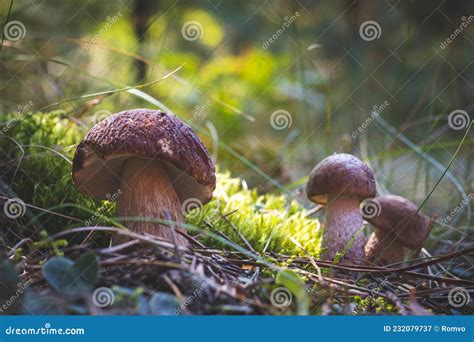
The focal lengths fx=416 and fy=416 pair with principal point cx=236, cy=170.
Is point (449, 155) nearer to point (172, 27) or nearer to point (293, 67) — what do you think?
point (293, 67)

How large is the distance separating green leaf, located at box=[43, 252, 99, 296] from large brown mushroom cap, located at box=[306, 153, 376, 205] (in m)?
1.30

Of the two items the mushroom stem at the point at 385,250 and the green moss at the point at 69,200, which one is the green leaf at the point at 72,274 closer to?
the green moss at the point at 69,200

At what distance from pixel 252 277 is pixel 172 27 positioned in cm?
344

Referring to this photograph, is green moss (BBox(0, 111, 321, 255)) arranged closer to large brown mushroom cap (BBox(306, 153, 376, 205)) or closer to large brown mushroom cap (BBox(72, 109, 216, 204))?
large brown mushroom cap (BBox(72, 109, 216, 204))

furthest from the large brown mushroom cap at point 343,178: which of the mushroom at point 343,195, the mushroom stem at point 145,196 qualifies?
the mushroom stem at point 145,196

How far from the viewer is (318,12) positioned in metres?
4.36

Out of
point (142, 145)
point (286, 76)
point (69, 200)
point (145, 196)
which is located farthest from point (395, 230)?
point (286, 76)

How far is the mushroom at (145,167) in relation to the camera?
1.42m

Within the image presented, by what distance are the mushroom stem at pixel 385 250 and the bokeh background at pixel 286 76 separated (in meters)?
0.56

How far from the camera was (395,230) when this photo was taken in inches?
84.8

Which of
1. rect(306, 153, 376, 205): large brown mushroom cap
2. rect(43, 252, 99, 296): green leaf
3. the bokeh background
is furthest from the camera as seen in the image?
the bokeh background

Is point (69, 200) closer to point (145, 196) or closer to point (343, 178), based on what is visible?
point (145, 196)

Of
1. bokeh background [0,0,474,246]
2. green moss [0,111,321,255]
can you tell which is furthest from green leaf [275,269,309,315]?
bokeh background [0,0,474,246]

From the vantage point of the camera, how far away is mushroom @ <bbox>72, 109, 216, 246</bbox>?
142 cm
